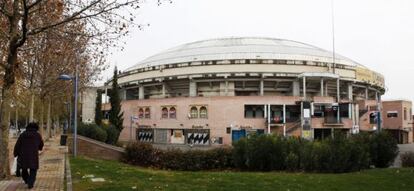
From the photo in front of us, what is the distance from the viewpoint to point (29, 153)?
13.3 metres

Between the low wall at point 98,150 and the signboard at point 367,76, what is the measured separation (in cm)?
5641

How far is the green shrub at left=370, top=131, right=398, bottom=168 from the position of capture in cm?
2192

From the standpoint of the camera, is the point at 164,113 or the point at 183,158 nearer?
the point at 183,158

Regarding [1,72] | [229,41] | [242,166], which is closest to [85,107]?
[229,41]

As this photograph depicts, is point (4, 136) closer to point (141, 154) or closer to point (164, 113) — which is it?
point (141, 154)

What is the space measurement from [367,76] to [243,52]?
1978cm

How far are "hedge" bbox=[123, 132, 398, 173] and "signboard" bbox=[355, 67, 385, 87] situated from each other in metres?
56.4

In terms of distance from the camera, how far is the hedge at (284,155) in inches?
757

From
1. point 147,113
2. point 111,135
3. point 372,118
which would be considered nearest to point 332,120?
point 372,118

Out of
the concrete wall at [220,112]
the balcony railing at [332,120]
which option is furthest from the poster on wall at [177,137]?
the balcony railing at [332,120]

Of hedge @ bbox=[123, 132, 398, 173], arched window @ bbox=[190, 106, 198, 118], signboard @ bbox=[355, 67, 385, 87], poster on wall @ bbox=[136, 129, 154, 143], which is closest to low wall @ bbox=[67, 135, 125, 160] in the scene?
hedge @ bbox=[123, 132, 398, 173]

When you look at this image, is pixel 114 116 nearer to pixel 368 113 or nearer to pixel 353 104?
pixel 353 104

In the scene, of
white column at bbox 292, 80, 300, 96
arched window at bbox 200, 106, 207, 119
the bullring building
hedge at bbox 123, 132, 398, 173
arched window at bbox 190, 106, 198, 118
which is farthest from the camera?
white column at bbox 292, 80, 300, 96

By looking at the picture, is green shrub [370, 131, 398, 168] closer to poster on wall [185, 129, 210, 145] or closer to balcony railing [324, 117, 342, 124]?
balcony railing [324, 117, 342, 124]
